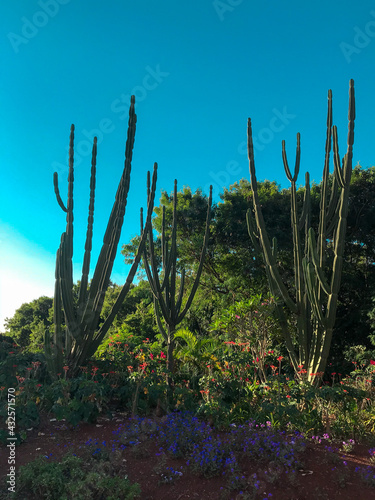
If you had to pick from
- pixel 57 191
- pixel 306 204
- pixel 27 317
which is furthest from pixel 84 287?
pixel 27 317

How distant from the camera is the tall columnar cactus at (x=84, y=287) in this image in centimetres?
586

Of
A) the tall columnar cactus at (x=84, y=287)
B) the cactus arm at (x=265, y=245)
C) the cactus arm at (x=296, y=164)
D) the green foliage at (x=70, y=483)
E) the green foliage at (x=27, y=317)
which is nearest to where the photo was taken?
the green foliage at (x=70, y=483)

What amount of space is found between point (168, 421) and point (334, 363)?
294 inches

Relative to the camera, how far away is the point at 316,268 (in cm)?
613

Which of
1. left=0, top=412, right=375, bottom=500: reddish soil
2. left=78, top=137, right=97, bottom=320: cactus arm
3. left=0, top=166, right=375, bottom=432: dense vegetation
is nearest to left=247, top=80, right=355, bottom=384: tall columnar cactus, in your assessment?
left=0, top=166, right=375, bottom=432: dense vegetation

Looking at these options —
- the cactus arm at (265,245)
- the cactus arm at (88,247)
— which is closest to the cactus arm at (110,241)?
the cactus arm at (88,247)

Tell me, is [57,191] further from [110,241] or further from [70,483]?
[70,483]

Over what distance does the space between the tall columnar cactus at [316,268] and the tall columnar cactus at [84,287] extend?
251 cm

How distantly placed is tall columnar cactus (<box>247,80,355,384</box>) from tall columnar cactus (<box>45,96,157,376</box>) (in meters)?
2.51

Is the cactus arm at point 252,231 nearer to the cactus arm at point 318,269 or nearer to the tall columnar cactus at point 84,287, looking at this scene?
the cactus arm at point 318,269

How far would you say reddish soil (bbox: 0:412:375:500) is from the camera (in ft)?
→ 11.0

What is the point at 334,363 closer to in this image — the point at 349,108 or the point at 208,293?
the point at 208,293

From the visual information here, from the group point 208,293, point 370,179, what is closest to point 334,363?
point 208,293

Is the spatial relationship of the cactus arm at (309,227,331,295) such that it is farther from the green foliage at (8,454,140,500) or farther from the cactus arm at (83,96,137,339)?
the green foliage at (8,454,140,500)
